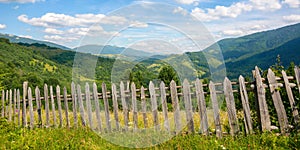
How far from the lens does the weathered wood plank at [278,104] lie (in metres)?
6.95

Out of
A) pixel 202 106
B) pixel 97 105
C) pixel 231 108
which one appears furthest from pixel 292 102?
pixel 97 105

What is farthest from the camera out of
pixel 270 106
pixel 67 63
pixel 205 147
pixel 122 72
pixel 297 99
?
pixel 67 63

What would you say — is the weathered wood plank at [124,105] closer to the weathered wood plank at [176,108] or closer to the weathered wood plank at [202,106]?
the weathered wood plank at [176,108]

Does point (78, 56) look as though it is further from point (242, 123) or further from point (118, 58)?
point (242, 123)

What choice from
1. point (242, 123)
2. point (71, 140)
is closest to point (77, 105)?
point (71, 140)

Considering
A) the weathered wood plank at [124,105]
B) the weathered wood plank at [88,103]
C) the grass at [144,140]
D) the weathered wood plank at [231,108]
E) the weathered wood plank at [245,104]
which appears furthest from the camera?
the weathered wood plank at [88,103]

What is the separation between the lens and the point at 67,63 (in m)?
162

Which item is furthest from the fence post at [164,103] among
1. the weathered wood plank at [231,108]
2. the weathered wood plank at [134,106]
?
the weathered wood plank at [231,108]

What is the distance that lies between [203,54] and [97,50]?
3.56 m

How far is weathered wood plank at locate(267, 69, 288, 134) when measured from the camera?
6949 millimetres

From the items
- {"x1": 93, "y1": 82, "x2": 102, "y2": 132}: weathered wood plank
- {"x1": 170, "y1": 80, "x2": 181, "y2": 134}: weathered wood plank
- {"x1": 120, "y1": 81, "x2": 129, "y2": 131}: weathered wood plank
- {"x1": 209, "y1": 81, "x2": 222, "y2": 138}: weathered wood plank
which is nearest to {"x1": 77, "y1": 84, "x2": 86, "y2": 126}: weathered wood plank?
{"x1": 93, "y1": 82, "x2": 102, "y2": 132}: weathered wood plank

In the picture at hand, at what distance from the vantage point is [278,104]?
277 inches

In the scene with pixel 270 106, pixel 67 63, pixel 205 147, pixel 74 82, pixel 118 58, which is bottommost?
pixel 205 147

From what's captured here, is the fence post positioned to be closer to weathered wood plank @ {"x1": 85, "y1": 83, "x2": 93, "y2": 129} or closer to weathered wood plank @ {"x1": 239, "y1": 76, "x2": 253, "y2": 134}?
weathered wood plank @ {"x1": 239, "y1": 76, "x2": 253, "y2": 134}
